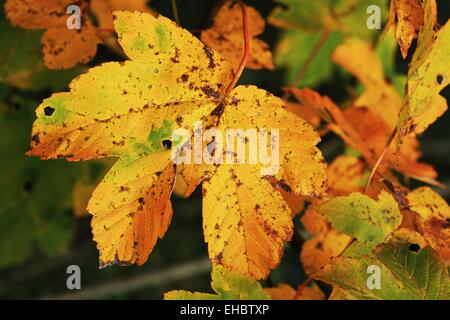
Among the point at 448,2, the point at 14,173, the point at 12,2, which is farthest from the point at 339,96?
the point at 12,2

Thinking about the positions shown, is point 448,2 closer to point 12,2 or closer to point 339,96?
point 339,96

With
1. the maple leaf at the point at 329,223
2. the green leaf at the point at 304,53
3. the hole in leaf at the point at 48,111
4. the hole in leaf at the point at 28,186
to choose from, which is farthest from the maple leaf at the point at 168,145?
the green leaf at the point at 304,53

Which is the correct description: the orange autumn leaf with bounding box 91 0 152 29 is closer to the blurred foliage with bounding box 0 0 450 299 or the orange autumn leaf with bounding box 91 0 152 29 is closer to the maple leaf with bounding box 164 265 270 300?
the blurred foliage with bounding box 0 0 450 299

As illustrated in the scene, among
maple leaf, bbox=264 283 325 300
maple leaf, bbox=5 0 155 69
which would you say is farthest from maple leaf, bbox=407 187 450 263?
maple leaf, bbox=5 0 155 69

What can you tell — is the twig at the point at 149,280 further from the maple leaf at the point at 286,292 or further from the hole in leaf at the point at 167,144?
the hole in leaf at the point at 167,144

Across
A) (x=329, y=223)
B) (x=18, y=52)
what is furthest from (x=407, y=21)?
A: (x=18, y=52)

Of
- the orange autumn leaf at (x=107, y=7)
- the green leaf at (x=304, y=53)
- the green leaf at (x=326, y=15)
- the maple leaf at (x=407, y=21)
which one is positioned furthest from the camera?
the green leaf at (x=304, y=53)
